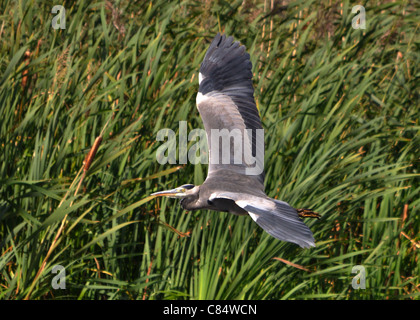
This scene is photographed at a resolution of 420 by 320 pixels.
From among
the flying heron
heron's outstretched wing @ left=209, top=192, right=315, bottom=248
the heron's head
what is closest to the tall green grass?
the heron's head

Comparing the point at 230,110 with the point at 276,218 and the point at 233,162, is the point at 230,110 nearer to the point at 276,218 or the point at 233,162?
the point at 233,162

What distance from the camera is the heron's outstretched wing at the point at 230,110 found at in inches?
136

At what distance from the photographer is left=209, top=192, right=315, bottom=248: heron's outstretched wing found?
7.64 feet

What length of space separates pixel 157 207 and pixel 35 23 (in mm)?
2007

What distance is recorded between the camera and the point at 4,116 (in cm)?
381

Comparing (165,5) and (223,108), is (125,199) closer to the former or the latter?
(223,108)

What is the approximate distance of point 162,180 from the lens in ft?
12.8

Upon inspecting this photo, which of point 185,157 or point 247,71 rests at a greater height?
point 247,71

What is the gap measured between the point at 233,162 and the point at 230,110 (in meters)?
0.42

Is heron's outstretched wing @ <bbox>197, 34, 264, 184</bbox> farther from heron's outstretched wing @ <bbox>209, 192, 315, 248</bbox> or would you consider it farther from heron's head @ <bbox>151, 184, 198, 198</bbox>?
heron's outstretched wing @ <bbox>209, 192, 315, 248</bbox>

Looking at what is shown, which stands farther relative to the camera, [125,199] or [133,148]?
[133,148]

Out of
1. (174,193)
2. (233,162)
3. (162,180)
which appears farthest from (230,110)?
(174,193)

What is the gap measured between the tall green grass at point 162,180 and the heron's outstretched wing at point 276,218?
402mm

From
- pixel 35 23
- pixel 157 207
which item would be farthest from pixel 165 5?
pixel 157 207
